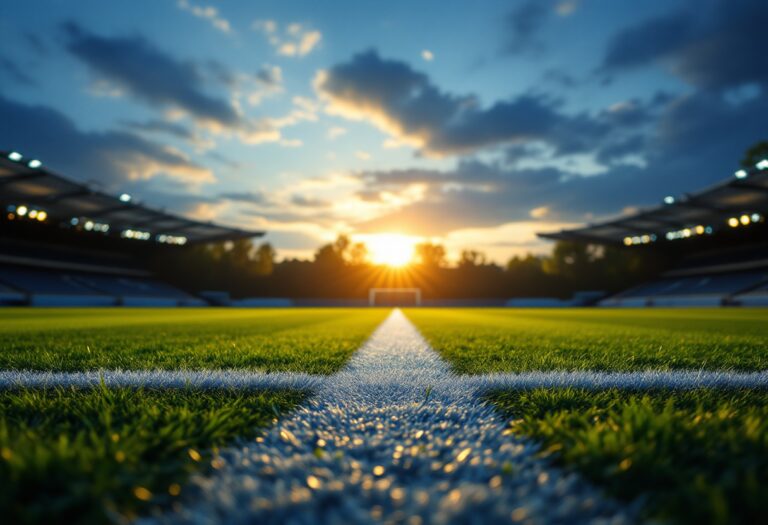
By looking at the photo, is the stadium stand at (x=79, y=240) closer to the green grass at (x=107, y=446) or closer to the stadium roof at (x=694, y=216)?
the green grass at (x=107, y=446)

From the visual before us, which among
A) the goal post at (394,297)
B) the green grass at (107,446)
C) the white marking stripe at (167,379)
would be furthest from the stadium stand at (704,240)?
the green grass at (107,446)

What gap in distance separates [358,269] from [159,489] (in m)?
46.6

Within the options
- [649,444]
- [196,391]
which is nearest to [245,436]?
[196,391]

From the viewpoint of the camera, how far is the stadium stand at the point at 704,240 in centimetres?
2267

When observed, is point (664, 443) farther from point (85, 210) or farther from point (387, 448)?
point (85, 210)

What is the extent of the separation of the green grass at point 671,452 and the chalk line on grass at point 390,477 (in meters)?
0.08

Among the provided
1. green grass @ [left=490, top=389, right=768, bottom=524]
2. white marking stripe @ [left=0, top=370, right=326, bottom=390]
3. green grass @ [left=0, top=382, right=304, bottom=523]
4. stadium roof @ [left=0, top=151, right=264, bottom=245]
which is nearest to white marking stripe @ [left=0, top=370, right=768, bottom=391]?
white marking stripe @ [left=0, top=370, right=326, bottom=390]

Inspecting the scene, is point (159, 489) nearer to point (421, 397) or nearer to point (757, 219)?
point (421, 397)

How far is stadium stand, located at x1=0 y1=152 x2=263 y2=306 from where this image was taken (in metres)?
21.9

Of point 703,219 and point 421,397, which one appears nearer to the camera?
point 421,397

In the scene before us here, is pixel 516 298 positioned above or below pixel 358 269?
below

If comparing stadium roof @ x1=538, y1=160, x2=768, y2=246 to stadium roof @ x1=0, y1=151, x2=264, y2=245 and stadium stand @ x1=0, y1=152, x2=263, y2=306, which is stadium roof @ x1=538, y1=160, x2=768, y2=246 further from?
stadium stand @ x1=0, y1=152, x2=263, y2=306

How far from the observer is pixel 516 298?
43.4 metres

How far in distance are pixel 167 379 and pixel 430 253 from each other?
6723 cm
